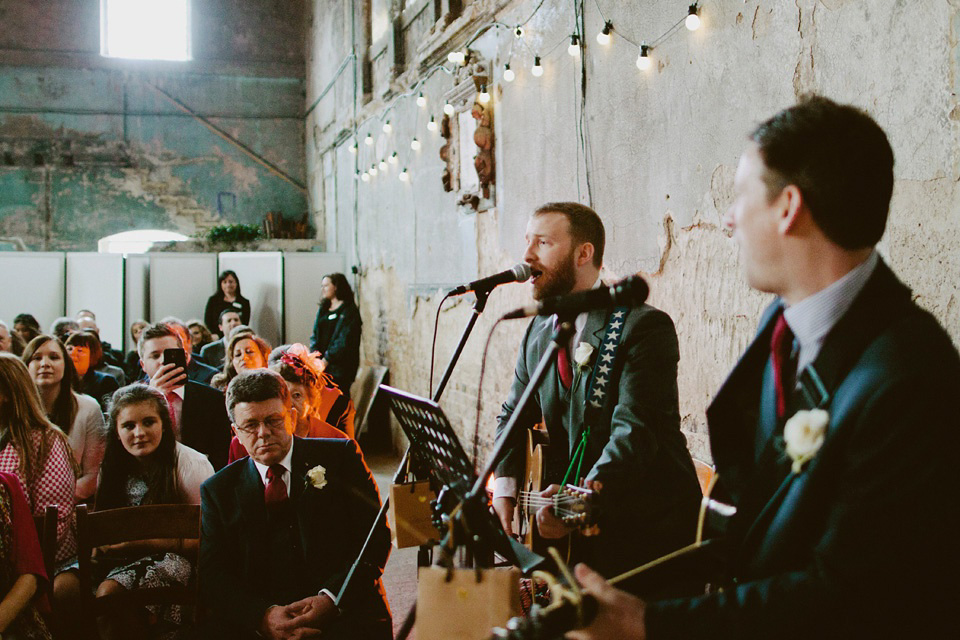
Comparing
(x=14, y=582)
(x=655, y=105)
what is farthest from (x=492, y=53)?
(x=14, y=582)

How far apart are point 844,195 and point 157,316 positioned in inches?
439

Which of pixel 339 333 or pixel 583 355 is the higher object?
pixel 583 355

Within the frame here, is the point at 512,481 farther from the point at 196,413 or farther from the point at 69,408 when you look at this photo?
the point at 69,408

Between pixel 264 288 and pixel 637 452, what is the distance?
9534 mm

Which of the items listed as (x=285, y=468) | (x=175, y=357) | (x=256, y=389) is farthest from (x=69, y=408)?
(x=285, y=468)

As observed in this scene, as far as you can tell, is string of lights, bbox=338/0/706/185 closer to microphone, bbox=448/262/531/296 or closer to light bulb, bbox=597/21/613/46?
light bulb, bbox=597/21/613/46

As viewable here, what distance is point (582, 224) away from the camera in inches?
107

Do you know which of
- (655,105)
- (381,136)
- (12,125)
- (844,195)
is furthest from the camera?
(12,125)

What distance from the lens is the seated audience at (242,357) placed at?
5.35 meters

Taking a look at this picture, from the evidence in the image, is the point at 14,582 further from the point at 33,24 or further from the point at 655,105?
the point at 33,24

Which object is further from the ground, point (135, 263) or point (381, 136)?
point (381, 136)

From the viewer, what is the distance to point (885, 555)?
109cm

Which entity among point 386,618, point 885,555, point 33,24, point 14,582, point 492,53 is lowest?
point 386,618

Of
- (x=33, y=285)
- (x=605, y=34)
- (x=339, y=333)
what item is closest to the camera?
(x=605, y=34)
